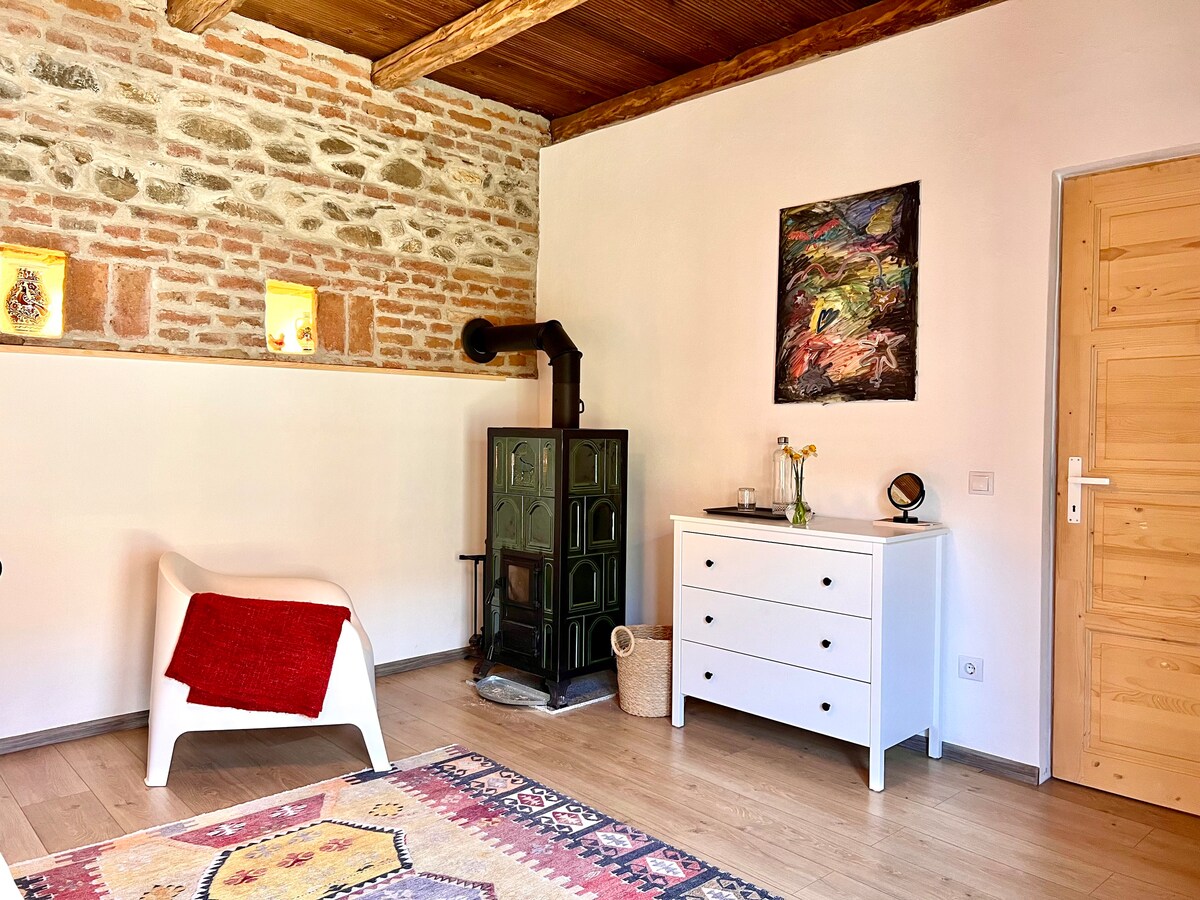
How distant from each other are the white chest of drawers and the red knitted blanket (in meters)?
1.44

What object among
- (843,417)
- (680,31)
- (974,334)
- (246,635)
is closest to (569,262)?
(680,31)

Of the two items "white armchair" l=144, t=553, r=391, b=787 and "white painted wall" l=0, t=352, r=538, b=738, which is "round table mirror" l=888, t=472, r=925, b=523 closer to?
"white armchair" l=144, t=553, r=391, b=787

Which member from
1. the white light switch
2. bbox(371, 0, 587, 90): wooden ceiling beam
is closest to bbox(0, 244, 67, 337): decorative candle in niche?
bbox(371, 0, 587, 90): wooden ceiling beam

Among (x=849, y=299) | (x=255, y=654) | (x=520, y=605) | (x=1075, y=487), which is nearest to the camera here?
(x=255, y=654)

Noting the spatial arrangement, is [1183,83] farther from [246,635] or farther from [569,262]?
[246,635]

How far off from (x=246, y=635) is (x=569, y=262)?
2.78m

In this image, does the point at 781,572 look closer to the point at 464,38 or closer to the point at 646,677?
the point at 646,677

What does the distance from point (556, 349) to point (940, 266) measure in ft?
6.00

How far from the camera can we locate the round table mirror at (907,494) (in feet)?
10.9

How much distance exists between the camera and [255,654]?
299 centimetres

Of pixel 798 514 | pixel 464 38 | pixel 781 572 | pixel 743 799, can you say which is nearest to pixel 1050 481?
pixel 798 514

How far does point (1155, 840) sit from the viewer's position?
266 cm

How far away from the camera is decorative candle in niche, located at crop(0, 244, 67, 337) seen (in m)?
3.32

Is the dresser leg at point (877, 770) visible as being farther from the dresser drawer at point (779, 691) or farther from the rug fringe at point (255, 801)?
the rug fringe at point (255, 801)
